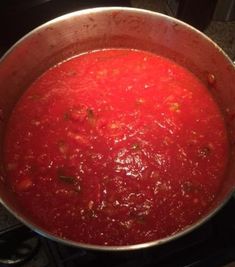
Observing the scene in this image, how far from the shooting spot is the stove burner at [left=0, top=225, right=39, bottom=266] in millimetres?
1629

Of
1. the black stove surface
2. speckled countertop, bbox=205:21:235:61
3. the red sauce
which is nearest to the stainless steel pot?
the red sauce

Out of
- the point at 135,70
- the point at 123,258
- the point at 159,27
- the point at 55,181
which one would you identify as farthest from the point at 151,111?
the point at 123,258

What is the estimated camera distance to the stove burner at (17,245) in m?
1.63

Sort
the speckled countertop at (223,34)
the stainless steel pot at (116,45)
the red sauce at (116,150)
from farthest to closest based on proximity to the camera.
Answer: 1. the speckled countertop at (223,34)
2. the stainless steel pot at (116,45)
3. the red sauce at (116,150)

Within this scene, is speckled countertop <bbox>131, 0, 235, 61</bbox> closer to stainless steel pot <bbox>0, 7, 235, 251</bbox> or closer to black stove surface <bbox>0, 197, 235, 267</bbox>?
stainless steel pot <bbox>0, 7, 235, 251</bbox>

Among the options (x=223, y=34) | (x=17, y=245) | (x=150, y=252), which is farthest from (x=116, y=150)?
(x=223, y=34)

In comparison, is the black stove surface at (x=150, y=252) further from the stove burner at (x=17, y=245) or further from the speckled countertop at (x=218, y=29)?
the speckled countertop at (x=218, y=29)

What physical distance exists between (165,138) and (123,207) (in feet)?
1.28

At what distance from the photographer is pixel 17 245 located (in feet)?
5.60

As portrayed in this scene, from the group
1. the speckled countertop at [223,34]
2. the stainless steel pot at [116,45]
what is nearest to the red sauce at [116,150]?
the stainless steel pot at [116,45]

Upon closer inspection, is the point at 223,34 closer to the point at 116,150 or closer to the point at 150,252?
the point at 116,150

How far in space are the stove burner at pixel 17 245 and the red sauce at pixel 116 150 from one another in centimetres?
16

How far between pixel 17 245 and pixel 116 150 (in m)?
0.63

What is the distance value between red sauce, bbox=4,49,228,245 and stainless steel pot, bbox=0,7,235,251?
0.05 metres
